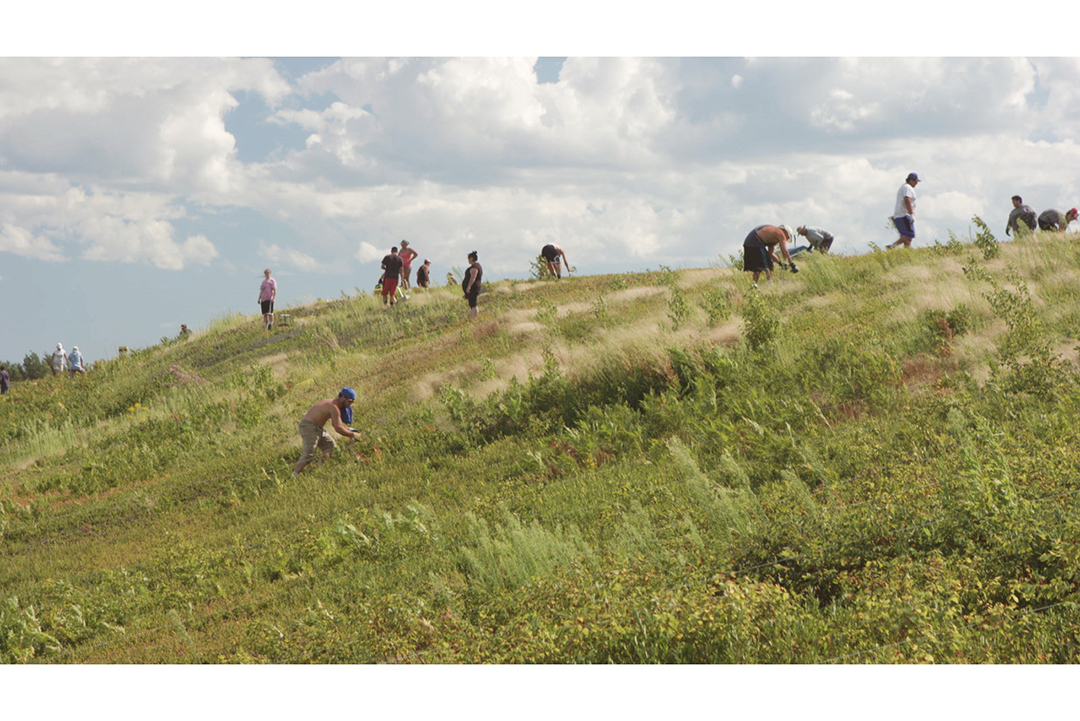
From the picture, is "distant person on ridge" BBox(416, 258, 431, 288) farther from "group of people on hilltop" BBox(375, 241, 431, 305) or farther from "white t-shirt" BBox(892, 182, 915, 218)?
"white t-shirt" BBox(892, 182, 915, 218)

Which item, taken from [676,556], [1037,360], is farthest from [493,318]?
[676,556]

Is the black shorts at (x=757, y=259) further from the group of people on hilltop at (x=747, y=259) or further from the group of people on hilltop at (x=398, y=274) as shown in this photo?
the group of people on hilltop at (x=398, y=274)

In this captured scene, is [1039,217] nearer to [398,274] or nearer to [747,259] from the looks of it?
[747,259]

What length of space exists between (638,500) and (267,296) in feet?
66.7

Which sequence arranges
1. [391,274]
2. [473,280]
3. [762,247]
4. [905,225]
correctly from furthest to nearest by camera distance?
[391,274] → [473,280] → [905,225] → [762,247]

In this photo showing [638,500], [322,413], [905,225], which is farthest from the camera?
[905,225]

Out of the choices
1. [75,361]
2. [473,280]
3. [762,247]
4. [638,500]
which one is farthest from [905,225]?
[75,361]

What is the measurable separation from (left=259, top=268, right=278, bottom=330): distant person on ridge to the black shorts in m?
15.6

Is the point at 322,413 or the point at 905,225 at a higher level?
the point at 905,225

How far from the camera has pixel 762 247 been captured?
14.4m

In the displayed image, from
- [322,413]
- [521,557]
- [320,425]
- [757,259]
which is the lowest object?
[521,557]

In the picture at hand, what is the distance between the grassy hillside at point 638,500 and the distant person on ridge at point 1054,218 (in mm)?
4306

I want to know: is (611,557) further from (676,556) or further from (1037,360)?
(1037,360)

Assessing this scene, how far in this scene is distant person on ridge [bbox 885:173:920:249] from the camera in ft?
51.8
